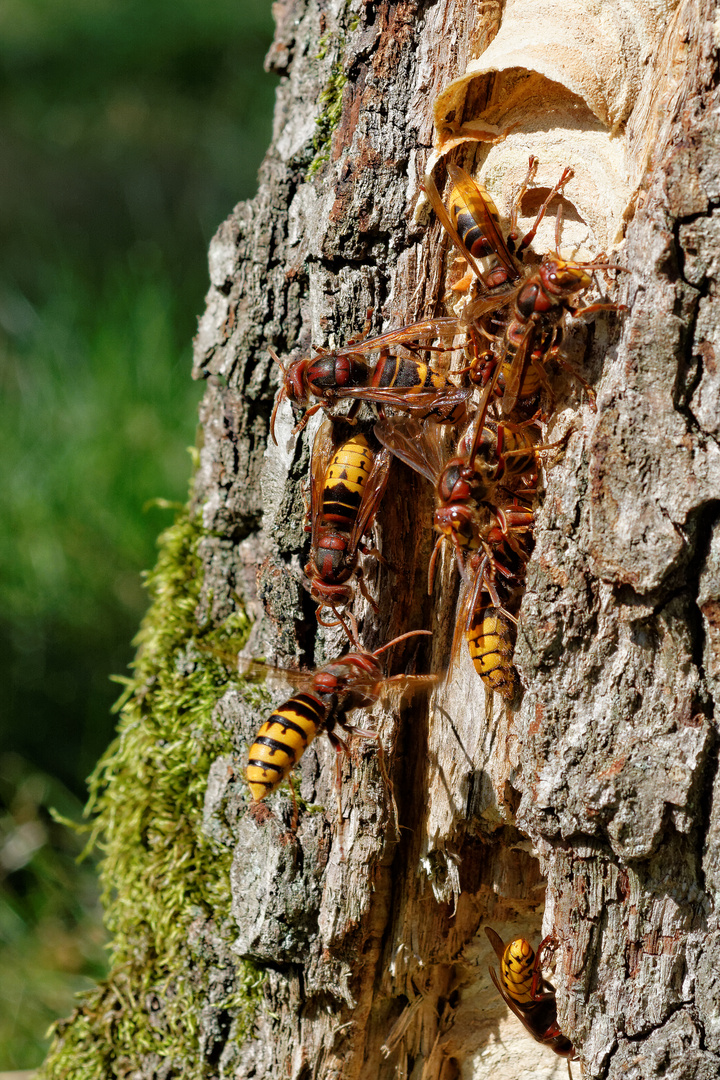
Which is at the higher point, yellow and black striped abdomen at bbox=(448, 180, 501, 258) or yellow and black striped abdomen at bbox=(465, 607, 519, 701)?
yellow and black striped abdomen at bbox=(448, 180, 501, 258)

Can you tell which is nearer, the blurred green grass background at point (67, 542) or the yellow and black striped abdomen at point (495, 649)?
the yellow and black striped abdomen at point (495, 649)

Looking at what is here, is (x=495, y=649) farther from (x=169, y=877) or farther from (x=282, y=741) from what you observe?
(x=169, y=877)

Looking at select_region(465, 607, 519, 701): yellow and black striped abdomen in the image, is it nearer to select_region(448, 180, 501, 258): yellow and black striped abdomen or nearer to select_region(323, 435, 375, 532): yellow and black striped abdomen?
select_region(323, 435, 375, 532): yellow and black striped abdomen

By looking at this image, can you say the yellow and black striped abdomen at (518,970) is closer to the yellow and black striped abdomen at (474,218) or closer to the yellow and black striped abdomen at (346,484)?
the yellow and black striped abdomen at (346,484)

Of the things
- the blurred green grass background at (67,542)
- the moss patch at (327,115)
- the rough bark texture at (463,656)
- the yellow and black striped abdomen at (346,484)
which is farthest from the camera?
the blurred green grass background at (67,542)

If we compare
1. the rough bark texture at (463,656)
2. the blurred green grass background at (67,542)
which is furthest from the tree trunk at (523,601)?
the blurred green grass background at (67,542)

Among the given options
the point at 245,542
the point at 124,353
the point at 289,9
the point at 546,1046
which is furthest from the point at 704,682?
the point at 124,353

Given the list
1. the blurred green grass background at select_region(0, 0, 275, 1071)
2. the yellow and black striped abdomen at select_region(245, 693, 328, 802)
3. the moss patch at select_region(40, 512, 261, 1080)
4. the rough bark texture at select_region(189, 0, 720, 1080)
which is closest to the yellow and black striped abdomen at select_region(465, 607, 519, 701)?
the rough bark texture at select_region(189, 0, 720, 1080)
